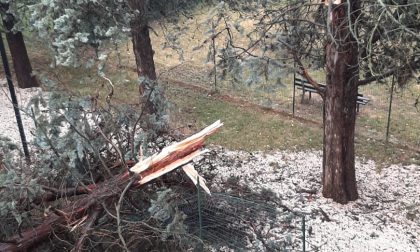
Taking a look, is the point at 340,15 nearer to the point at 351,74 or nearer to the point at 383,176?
the point at 351,74

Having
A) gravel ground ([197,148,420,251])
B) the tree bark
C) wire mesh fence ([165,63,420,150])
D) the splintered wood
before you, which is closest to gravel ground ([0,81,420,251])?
gravel ground ([197,148,420,251])

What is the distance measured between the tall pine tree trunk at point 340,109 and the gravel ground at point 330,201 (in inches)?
12.6

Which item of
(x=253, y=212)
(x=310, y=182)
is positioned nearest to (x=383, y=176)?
(x=310, y=182)

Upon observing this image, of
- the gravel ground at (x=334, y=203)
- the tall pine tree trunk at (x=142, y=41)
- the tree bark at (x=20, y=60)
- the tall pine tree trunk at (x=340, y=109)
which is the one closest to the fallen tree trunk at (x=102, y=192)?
the gravel ground at (x=334, y=203)

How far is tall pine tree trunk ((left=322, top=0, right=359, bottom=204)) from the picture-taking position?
696 cm

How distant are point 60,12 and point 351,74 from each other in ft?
14.6

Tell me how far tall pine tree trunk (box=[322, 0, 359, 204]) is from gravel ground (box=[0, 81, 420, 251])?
1.05 feet

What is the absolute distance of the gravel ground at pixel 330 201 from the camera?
6.71 m

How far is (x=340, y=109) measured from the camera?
289 inches

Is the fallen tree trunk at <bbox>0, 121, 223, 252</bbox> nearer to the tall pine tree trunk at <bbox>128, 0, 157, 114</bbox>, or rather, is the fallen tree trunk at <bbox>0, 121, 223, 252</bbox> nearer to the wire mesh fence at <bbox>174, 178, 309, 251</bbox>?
the wire mesh fence at <bbox>174, 178, 309, 251</bbox>

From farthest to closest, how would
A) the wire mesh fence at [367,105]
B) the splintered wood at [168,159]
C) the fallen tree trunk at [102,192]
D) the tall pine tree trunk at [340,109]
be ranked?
1. the wire mesh fence at [367,105]
2. the tall pine tree trunk at [340,109]
3. the splintered wood at [168,159]
4. the fallen tree trunk at [102,192]

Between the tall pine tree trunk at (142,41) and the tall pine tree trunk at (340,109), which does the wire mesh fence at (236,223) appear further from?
the tall pine tree trunk at (142,41)

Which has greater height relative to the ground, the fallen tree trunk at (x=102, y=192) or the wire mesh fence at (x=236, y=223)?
the fallen tree trunk at (x=102, y=192)

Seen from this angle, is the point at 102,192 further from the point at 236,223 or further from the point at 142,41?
the point at 142,41
